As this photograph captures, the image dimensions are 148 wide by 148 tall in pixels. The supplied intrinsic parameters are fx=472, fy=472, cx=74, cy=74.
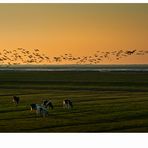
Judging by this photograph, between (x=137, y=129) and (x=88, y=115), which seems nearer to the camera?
(x=137, y=129)

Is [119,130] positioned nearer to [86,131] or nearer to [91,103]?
[86,131]

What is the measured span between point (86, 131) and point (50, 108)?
10716 mm

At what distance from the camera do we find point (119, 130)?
1307 inches

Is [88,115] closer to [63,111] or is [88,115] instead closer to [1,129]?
[63,111]

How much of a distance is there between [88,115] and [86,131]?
21.0 ft
